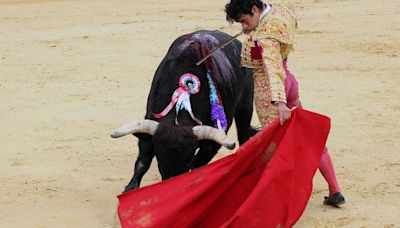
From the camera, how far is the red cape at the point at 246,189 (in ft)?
13.9

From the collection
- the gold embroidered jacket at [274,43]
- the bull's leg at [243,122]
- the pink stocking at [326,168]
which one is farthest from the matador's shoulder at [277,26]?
the bull's leg at [243,122]

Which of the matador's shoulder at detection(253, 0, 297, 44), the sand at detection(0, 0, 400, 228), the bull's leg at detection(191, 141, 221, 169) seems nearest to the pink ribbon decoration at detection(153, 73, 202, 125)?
the bull's leg at detection(191, 141, 221, 169)

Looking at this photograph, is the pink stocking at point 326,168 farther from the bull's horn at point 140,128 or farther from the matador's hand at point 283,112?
the bull's horn at point 140,128

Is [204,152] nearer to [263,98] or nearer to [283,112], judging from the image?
[263,98]

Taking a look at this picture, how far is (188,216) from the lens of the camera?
4246mm

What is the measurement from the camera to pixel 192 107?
15.6 feet

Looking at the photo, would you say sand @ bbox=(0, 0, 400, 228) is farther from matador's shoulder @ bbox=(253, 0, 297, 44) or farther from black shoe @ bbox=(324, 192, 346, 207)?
matador's shoulder @ bbox=(253, 0, 297, 44)

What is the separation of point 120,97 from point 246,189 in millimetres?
3846

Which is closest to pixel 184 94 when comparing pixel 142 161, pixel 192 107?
pixel 192 107

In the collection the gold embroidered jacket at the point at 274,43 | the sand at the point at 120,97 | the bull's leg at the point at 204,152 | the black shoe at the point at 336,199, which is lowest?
the sand at the point at 120,97

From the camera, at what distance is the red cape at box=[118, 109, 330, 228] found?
4.24 meters

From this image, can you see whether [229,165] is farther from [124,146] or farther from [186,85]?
[124,146]

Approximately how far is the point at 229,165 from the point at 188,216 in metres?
0.35

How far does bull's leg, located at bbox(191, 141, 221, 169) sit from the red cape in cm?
33
